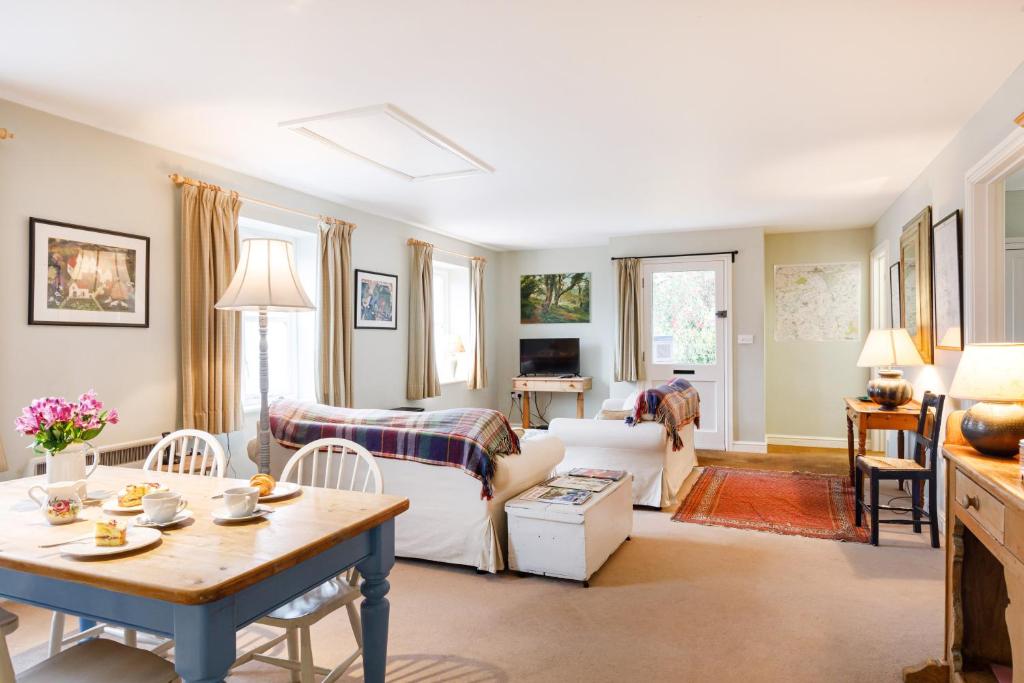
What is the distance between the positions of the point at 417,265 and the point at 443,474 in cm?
352

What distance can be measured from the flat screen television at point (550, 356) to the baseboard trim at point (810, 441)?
7.83 feet

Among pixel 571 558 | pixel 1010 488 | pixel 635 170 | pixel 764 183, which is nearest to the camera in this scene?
pixel 1010 488

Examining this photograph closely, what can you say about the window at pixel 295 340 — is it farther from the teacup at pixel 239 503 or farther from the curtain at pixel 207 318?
the teacup at pixel 239 503

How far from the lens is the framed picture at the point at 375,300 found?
224 inches

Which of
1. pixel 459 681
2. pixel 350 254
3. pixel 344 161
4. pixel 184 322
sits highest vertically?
pixel 344 161

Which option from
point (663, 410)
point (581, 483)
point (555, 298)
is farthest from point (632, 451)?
point (555, 298)

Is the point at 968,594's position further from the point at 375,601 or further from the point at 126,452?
the point at 126,452

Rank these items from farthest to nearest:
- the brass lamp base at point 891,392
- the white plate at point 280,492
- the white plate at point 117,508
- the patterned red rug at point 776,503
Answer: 1. the brass lamp base at point 891,392
2. the patterned red rug at point 776,503
3. the white plate at point 280,492
4. the white plate at point 117,508

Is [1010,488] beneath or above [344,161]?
beneath

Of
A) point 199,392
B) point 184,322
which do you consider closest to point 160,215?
point 184,322

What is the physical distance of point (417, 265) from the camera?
6.47 metres

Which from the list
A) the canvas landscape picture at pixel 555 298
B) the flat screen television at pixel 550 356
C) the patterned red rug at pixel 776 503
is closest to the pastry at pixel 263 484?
the patterned red rug at pixel 776 503

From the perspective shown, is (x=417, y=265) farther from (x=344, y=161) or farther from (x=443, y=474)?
(x=443, y=474)

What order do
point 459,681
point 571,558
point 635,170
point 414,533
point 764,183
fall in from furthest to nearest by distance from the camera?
1. point 764,183
2. point 635,170
3. point 414,533
4. point 571,558
5. point 459,681
